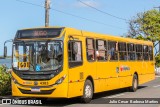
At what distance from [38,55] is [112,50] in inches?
199

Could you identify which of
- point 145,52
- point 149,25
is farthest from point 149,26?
point 145,52

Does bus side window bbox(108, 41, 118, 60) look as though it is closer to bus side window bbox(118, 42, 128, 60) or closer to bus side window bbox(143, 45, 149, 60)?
bus side window bbox(118, 42, 128, 60)

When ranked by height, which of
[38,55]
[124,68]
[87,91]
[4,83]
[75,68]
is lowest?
[87,91]

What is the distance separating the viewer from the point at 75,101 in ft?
54.7

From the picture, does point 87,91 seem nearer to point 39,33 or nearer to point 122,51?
point 39,33


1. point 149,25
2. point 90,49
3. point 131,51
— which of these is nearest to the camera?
point 90,49

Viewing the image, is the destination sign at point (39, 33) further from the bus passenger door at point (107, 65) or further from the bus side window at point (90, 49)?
the bus passenger door at point (107, 65)

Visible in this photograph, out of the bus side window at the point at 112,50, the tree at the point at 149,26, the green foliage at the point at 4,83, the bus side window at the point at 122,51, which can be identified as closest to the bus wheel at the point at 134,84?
the bus side window at the point at 122,51

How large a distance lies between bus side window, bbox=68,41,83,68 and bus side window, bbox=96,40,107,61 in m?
1.94

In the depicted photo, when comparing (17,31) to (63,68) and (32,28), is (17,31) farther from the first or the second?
(63,68)

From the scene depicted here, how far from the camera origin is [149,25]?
55688 mm

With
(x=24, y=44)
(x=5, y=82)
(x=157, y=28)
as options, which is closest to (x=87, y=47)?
(x=24, y=44)

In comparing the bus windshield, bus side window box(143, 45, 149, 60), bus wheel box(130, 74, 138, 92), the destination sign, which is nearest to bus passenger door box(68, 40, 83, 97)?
the bus windshield

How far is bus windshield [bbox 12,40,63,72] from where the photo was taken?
14.6 metres
